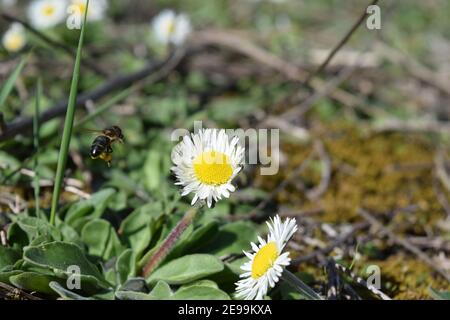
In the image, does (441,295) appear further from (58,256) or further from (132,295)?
(58,256)

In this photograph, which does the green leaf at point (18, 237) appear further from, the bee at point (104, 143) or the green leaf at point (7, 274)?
the bee at point (104, 143)

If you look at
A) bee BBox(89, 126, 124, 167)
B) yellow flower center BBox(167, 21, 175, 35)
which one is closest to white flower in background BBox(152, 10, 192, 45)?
yellow flower center BBox(167, 21, 175, 35)

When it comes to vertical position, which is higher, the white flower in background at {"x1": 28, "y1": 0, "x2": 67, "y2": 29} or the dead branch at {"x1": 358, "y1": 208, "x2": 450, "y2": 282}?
the white flower in background at {"x1": 28, "y1": 0, "x2": 67, "y2": 29}

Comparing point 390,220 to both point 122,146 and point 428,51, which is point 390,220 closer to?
point 122,146

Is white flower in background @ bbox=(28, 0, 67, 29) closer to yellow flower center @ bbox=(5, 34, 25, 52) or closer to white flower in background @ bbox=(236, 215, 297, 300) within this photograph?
yellow flower center @ bbox=(5, 34, 25, 52)

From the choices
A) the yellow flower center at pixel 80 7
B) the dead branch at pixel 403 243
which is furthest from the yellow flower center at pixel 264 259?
the yellow flower center at pixel 80 7

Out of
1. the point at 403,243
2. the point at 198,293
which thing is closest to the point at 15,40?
the point at 198,293
